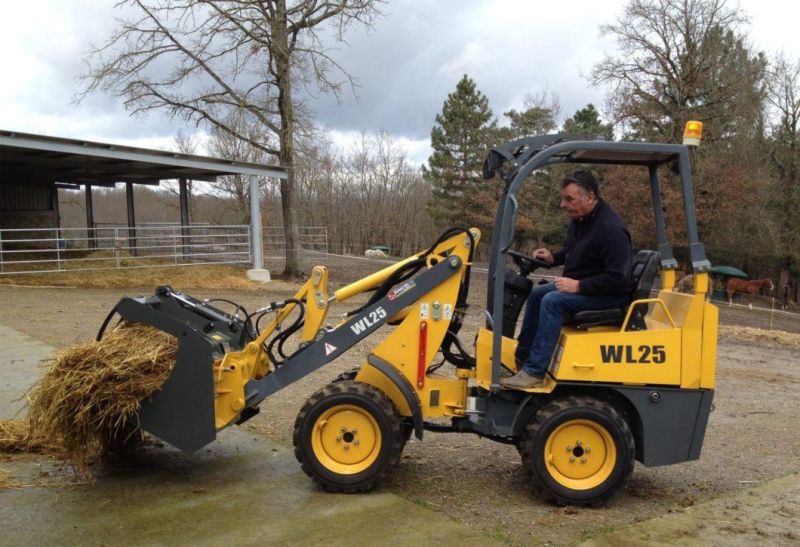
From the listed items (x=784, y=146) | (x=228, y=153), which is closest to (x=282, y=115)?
(x=228, y=153)

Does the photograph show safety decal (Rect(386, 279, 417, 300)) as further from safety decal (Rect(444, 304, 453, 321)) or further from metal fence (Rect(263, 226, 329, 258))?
metal fence (Rect(263, 226, 329, 258))

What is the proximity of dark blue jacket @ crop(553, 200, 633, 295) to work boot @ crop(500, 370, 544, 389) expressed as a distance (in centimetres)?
67

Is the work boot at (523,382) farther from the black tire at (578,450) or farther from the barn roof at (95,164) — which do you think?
the barn roof at (95,164)

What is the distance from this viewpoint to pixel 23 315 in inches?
478

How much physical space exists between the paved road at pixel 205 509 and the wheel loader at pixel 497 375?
332mm

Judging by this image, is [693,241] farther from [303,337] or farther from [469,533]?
[303,337]

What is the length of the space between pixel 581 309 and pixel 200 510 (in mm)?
2849

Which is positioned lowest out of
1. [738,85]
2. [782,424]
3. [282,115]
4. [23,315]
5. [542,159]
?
[782,424]

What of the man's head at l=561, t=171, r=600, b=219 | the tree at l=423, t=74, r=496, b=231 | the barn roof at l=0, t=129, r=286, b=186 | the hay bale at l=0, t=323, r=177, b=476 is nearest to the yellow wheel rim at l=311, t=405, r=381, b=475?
the hay bale at l=0, t=323, r=177, b=476

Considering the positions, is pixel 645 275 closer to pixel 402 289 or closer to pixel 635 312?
pixel 635 312

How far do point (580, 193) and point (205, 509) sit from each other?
327 cm

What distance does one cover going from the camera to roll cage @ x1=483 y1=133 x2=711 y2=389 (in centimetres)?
436

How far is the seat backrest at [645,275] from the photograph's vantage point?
450 cm

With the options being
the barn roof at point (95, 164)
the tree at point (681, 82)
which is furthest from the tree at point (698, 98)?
the barn roof at point (95, 164)
